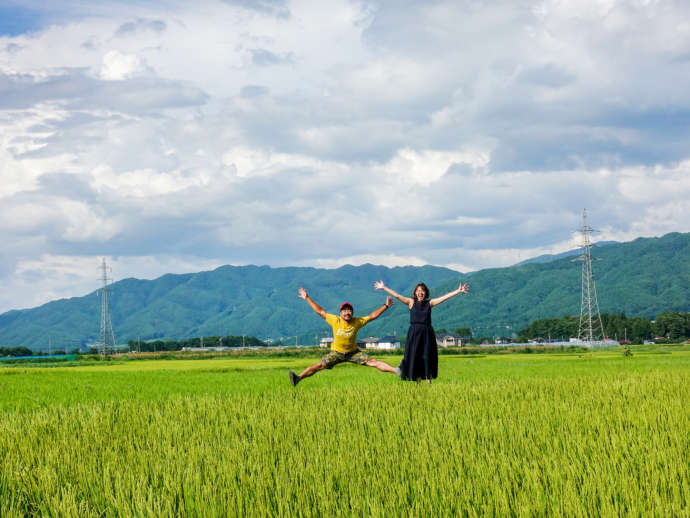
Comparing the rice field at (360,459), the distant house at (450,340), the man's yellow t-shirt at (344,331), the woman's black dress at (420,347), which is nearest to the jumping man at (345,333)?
the man's yellow t-shirt at (344,331)

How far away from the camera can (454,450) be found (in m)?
5.31

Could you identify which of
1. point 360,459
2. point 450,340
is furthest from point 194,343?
point 360,459

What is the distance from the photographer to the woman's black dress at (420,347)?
1067cm

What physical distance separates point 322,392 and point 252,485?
6963 mm

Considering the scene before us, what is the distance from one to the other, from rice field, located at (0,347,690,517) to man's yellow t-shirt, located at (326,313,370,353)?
1.63m

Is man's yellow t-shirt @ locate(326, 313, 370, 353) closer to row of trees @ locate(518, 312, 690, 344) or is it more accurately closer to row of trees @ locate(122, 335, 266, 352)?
row of trees @ locate(518, 312, 690, 344)

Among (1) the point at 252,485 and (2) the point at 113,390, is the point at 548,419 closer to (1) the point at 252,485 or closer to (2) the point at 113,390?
(1) the point at 252,485

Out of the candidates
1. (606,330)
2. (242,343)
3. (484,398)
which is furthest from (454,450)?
(242,343)

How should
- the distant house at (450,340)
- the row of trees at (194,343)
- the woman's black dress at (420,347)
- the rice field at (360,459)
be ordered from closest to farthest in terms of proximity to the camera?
1. the rice field at (360,459)
2. the woman's black dress at (420,347)
3. the distant house at (450,340)
4. the row of trees at (194,343)

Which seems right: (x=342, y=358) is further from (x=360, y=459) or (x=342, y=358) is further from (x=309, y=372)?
(x=360, y=459)

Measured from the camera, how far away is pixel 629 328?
402 ft

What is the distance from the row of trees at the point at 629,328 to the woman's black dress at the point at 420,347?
377 feet

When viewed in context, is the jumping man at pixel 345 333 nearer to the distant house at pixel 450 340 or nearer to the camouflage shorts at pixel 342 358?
the camouflage shorts at pixel 342 358

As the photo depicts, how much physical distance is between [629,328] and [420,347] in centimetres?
12511
